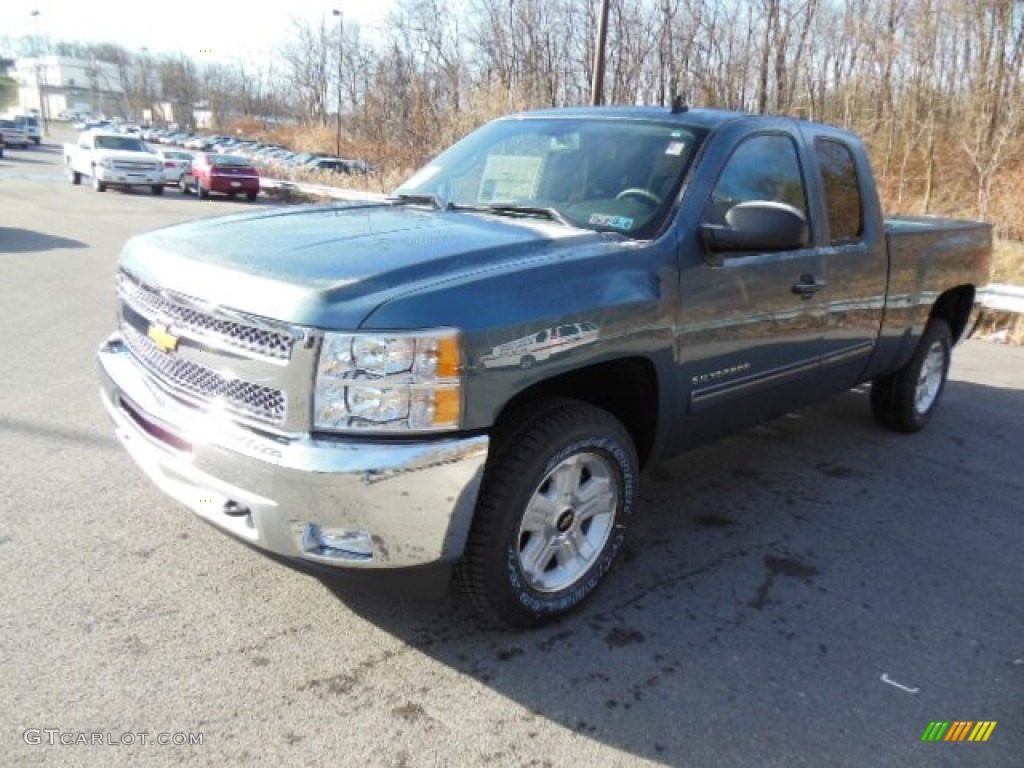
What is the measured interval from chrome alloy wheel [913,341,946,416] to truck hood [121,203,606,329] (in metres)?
3.52

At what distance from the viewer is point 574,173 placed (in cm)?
374

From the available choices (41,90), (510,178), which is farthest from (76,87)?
(510,178)

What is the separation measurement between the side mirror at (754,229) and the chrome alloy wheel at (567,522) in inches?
40.6

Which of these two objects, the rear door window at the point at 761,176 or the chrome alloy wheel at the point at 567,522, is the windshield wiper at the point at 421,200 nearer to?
the rear door window at the point at 761,176

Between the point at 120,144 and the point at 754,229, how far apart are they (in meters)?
27.5

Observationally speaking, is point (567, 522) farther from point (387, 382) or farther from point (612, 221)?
point (612, 221)

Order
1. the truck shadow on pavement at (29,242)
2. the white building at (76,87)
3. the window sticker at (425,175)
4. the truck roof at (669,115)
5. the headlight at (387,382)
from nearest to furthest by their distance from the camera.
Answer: the headlight at (387,382)
the truck roof at (669,115)
the window sticker at (425,175)
the truck shadow on pavement at (29,242)
the white building at (76,87)

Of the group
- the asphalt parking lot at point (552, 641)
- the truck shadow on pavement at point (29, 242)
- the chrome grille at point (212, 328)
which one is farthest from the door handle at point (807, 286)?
the truck shadow on pavement at point (29, 242)

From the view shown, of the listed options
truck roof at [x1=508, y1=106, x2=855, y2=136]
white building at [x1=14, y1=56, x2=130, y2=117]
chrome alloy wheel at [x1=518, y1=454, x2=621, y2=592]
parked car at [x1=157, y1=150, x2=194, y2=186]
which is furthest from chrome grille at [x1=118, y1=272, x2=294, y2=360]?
white building at [x1=14, y1=56, x2=130, y2=117]

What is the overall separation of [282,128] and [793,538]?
78.9 metres

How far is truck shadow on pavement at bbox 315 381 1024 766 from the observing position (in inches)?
103

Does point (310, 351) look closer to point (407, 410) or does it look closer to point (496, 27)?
point (407, 410)

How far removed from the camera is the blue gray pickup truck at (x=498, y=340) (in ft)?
8.04

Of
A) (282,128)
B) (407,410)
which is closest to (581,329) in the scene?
(407,410)
